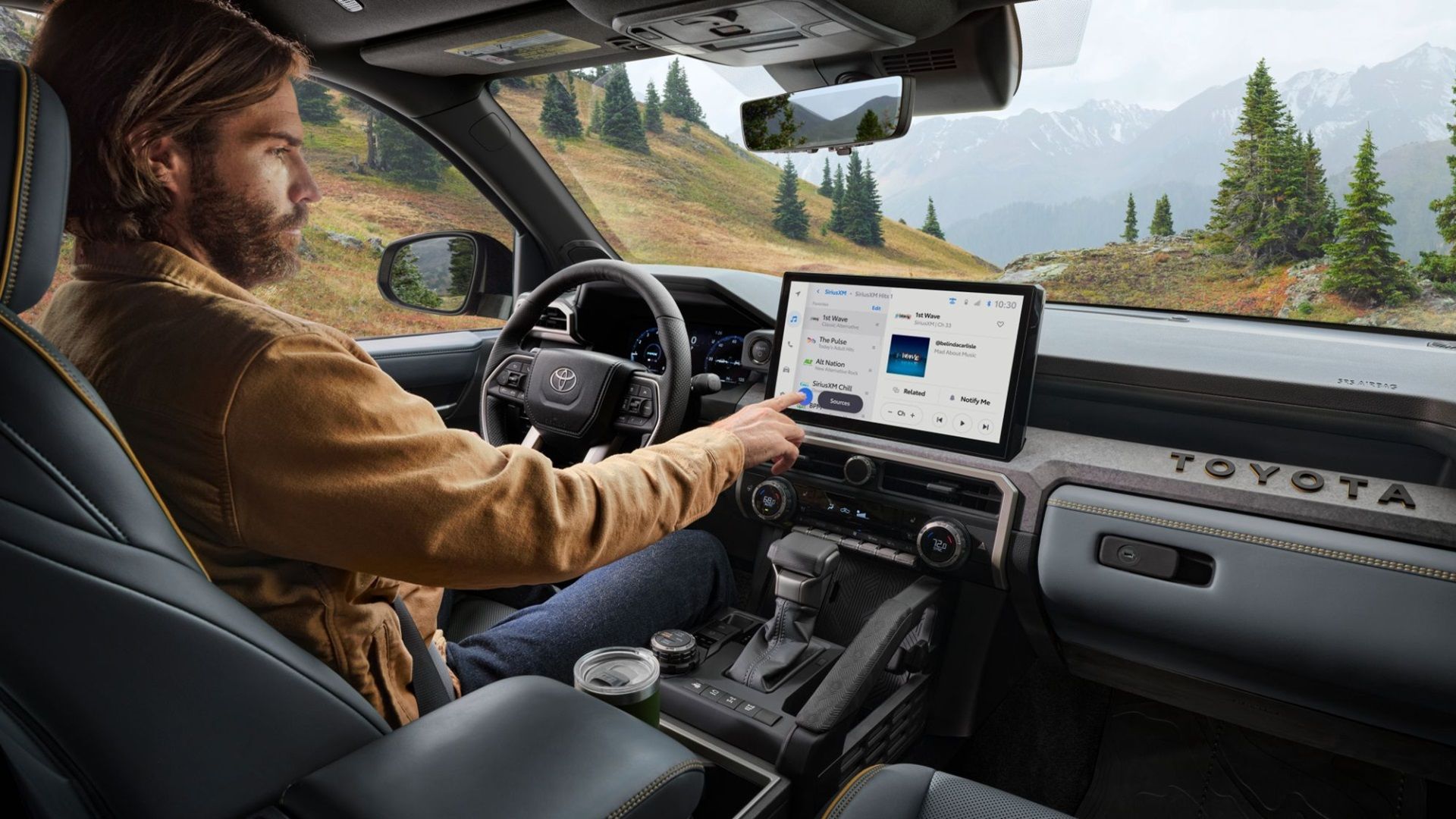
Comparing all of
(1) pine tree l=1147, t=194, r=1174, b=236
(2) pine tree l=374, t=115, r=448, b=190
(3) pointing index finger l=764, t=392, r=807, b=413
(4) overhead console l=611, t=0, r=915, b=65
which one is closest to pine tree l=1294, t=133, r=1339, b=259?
(1) pine tree l=1147, t=194, r=1174, b=236

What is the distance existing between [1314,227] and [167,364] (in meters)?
2.81

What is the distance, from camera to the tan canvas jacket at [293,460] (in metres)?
0.88

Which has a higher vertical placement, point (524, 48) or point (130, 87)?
point (524, 48)

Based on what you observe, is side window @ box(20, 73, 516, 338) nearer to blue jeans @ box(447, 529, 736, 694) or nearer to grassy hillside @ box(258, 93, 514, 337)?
grassy hillside @ box(258, 93, 514, 337)

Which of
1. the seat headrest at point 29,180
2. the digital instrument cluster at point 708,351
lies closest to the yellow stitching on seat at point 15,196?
the seat headrest at point 29,180

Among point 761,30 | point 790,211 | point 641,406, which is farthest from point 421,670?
point 790,211

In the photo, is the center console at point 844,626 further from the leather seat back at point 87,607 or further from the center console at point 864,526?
the leather seat back at point 87,607

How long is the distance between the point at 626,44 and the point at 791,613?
156 cm

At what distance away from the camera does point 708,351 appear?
2582 millimetres

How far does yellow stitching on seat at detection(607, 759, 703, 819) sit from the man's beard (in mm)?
816

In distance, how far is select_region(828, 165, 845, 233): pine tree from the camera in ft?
11.5

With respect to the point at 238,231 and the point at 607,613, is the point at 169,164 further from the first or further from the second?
the point at 607,613


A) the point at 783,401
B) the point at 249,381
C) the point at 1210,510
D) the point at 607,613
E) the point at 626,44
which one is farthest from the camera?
the point at 626,44

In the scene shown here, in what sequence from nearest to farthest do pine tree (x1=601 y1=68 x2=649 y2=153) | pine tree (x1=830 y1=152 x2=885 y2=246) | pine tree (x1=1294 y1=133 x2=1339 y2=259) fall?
1. pine tree (x1=1294 y1=133 x2=1339 y2=259)
2. pine tree (x1=830 y1=152 x2=885 y2=246)
3. pine tree (x1=601 y1=68 x2=649 y2=153)
